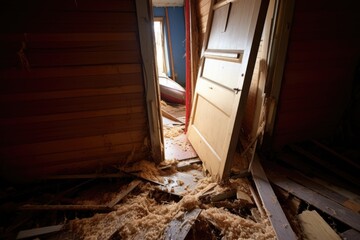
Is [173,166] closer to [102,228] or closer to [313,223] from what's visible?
[102,228]

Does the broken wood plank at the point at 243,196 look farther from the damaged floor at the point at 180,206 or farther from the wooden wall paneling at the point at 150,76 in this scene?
the wooden wall paneling at the point at 150,76

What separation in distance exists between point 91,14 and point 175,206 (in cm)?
188

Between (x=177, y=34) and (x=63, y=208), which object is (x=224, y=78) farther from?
(x=177, y=34)

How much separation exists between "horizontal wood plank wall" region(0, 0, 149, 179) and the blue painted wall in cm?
514

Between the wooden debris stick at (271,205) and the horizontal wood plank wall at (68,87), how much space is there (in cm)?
133

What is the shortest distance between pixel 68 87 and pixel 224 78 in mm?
1558

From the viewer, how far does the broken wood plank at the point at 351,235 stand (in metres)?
1.52

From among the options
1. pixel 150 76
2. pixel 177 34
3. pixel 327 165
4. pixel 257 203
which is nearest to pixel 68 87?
pixel 150 76

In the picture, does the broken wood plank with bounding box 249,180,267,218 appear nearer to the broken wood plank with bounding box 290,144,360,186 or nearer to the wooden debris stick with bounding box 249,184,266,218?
the wooden debris stick with bounding box 249,184,266,218

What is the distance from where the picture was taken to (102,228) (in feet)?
5.57

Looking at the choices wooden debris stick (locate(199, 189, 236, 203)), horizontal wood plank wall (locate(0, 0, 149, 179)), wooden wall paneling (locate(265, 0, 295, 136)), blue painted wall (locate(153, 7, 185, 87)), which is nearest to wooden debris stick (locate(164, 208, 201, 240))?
wooden debris stick (locate(199, 189, 236, 203))

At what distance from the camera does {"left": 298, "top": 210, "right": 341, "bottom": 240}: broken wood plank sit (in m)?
1.56

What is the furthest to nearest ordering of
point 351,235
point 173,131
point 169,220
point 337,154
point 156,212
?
point 173,131 → point 337,154 → point 156,212 → point 169,220 → point 351,235

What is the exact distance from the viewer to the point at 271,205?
182 cm
